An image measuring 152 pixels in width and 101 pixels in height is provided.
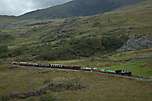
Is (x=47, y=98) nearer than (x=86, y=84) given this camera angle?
Yes

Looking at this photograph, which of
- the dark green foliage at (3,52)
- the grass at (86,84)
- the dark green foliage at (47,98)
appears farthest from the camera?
the dark green foliage at (3,52)

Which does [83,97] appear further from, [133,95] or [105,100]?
[133,95]

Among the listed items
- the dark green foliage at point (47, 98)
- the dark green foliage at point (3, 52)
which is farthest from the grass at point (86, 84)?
the dark green foliage at point (3, 52)

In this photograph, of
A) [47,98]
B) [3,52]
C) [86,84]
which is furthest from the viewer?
[3,52]

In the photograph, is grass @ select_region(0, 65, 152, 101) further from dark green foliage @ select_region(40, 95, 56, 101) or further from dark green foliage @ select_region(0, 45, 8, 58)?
dark green foliage @ select_region(0, 45, 8, 58)

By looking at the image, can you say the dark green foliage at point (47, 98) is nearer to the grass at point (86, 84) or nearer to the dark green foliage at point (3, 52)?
the grass at point (86, 84)

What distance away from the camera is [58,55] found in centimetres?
19338

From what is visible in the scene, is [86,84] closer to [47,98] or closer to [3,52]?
[47,98]

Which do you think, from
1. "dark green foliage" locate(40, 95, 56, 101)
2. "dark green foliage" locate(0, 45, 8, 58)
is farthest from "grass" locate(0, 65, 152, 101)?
"dark green foliage" locate(0, 45, 8, 58)

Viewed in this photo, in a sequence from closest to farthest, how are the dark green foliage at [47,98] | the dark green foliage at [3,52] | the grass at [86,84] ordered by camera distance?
the dark green foliage at [47,98] < the grass at [86,84] < the dark green foliage at [3,52]

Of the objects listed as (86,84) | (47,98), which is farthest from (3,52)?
(47,98)

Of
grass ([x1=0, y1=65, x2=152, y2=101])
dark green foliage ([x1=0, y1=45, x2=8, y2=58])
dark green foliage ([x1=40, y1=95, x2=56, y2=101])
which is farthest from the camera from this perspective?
dark green foliage ([x1=0, y1=45, x2=8, y2=58])

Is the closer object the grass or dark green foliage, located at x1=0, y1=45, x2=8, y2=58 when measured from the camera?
the grass

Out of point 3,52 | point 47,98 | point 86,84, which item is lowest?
point 47,98
